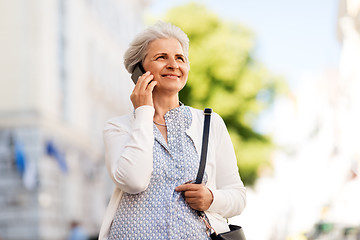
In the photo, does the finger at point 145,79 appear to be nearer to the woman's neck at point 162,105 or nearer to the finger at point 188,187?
the woman's neck at point 162,105

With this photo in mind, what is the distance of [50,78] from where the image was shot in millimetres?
25391

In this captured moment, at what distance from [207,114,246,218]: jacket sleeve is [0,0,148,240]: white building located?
20.0m

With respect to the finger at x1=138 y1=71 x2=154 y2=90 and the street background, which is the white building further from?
the finger at x1=138 y1=71 x2=154 y2=90

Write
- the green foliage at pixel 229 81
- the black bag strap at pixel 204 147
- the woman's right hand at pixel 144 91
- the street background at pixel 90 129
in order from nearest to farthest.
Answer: the black bag strap at pixel 204 147 → the woman's right hand at pixel 144 91 → the street background at pixel 90 129 → the green foliage at pixel 229 81

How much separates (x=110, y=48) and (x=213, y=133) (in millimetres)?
37041

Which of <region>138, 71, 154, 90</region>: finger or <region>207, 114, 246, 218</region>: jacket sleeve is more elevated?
<region>138, 71, 154, 90</region>: finger

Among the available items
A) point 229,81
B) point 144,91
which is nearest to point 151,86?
point 144,91

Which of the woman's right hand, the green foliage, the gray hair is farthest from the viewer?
the green foliage

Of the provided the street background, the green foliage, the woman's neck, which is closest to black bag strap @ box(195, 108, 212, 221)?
the woman's neck

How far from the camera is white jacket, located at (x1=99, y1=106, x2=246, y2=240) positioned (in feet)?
9.96

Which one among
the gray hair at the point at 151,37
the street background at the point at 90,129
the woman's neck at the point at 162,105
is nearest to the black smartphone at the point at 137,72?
the gray hair at the point at 151,37

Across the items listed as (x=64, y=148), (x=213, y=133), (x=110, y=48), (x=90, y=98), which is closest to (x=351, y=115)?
(x=64, y=148)

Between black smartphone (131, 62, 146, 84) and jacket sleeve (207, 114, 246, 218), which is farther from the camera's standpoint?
Answer: black smartphone (131, 62, 146, 84)

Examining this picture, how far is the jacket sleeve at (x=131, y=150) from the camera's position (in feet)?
9.89
